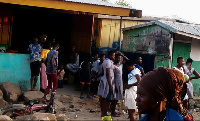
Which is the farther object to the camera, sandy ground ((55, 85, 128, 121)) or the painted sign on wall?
the painted sign on wall

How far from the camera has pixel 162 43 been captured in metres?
10.6

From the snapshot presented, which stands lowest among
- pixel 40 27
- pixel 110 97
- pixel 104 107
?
pixel 104 107

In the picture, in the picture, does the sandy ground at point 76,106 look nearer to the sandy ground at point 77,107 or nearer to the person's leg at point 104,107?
the sandy ground at point 77,107

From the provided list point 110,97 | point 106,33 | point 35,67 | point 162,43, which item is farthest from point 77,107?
point 106,33

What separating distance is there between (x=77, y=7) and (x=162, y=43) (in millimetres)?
3194

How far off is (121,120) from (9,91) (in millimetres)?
3142

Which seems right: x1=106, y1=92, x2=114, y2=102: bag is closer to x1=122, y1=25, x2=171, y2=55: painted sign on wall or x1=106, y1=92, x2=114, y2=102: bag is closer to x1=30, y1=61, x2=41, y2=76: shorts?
x1=30, y1=61, x2=41, y2=76: shorts

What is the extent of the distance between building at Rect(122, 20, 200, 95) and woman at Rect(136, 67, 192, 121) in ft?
26.5

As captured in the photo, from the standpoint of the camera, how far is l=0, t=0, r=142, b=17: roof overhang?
869 centimetres

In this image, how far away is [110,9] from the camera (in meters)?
9.85

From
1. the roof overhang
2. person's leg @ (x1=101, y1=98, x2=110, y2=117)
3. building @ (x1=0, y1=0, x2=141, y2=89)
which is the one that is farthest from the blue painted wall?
person's leg @ (x1=101, y1=98, x2=110, y2=117)

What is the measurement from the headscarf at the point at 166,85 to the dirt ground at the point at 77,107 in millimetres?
Result: 5640

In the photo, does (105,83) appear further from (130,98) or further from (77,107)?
(77,107)

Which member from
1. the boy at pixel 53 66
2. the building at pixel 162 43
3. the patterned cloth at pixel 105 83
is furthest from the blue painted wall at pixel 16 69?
the building at pixel 162 43
